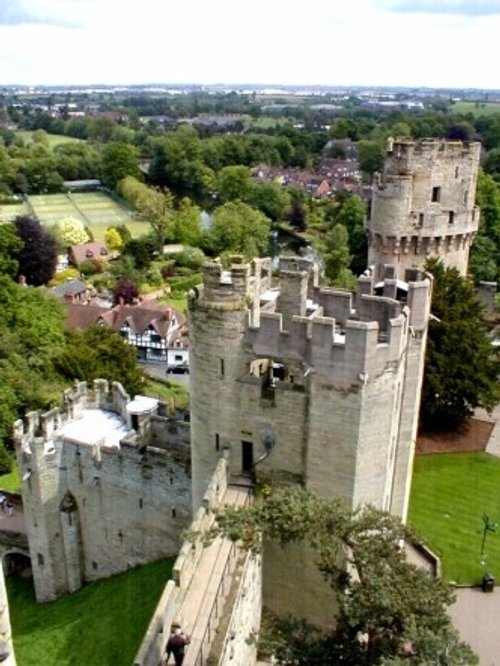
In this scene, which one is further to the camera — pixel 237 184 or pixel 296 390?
pixel 237 184

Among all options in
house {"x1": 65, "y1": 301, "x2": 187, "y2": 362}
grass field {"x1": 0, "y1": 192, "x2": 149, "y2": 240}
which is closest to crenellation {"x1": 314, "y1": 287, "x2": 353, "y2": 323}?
house {"x1": 65, "y1": 301, "x2": 187, "y2": 362}

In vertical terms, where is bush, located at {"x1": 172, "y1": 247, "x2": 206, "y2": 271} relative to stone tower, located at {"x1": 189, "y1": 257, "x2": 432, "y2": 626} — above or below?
below

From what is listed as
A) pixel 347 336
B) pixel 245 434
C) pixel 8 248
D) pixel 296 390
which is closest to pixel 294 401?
pixel 296 390

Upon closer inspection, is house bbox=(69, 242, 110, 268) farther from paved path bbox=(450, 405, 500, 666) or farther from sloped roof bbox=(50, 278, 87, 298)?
paved path bbox=(450, 405, 500, 666)

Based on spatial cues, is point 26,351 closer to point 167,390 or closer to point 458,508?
point 167,390

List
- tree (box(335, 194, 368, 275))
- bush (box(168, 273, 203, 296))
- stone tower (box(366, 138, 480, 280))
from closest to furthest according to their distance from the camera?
stone tower (box(366, 138, 480, 280))
tree (box(335, 194, 368, 275))
bush (box(168, 273, 203, 296))

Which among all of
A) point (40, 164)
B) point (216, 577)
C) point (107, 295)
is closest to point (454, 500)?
point (216, 577)

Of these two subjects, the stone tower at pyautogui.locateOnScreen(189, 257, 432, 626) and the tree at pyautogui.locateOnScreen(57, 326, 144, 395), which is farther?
the tree at pyautogui.locateOnScreen(57, 326, 144, 395)
